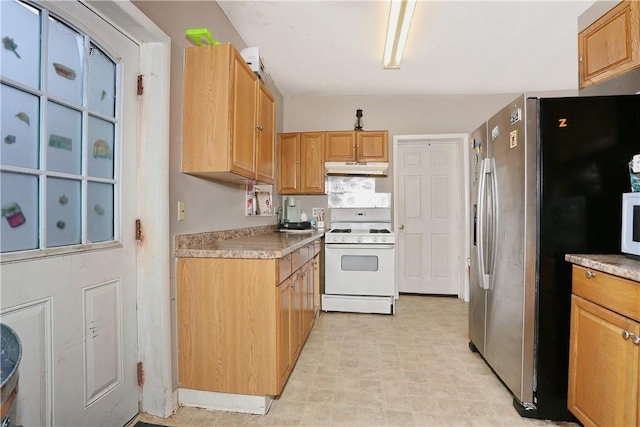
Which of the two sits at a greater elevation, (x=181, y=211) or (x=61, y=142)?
(x=61, y=142)

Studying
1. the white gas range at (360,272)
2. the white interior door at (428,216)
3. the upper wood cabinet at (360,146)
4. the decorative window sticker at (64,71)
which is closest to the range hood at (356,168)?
the upper wood cabinet at (360,146)

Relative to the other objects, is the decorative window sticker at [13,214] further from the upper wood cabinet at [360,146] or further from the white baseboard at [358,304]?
the upper wood cabinet at [360,146]

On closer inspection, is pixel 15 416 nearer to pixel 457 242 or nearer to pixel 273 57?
pixel 273 57

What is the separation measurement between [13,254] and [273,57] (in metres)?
2.72

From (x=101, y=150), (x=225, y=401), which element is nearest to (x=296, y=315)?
(x=225, y=401)

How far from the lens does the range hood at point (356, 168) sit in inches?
143

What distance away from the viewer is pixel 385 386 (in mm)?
1945

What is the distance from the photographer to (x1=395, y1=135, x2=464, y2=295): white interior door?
13.5 feet

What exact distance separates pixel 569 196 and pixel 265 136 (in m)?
2.01

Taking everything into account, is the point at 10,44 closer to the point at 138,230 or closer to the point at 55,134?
the point at 55,134

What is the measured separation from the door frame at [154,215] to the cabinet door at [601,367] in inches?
83.1

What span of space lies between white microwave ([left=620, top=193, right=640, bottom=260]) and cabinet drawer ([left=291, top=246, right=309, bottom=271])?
1.76 m

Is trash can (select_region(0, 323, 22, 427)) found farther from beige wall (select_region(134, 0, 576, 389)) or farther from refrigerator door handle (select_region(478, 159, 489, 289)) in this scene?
refrigerator door handle (select_region(478, 159, 489, 289))

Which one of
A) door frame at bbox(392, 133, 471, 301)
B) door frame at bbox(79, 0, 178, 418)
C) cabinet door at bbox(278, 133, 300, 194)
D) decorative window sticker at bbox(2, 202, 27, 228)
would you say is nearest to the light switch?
door frame at bbox(79, 0, 178, 418)
